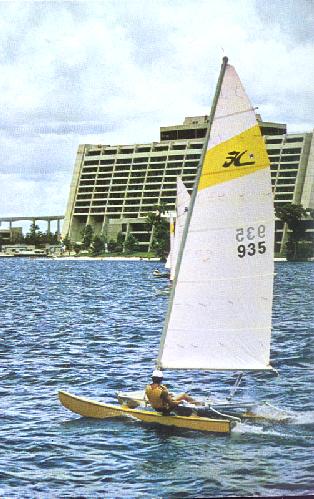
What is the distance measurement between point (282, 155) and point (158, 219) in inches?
995

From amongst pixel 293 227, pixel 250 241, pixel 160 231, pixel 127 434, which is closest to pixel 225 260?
pixel 250 241

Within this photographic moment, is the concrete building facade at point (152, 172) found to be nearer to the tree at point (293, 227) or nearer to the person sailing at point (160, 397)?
the tree at point (293, 227)

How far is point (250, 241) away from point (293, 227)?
78199 mm

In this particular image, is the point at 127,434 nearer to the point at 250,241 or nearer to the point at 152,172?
the point at 250,241

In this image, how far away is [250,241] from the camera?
17.0m

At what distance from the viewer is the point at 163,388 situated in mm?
17875

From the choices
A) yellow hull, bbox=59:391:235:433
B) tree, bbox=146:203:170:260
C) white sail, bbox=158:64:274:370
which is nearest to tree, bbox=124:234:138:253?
tree, bbox=146:203:170:260

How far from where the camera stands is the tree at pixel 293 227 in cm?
8275

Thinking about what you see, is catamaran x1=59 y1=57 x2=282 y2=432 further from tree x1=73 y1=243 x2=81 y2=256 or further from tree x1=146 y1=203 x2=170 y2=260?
tree x1=73 y1=243 x2=81 y2=256

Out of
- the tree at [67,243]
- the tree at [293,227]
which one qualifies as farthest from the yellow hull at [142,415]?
the tree at [67,243]

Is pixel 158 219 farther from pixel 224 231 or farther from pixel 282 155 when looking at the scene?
pixel 224 231

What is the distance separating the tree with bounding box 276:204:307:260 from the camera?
82.8 m

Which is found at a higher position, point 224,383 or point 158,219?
point 158,219

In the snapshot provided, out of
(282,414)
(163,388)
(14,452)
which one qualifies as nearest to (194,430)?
(163,388)
